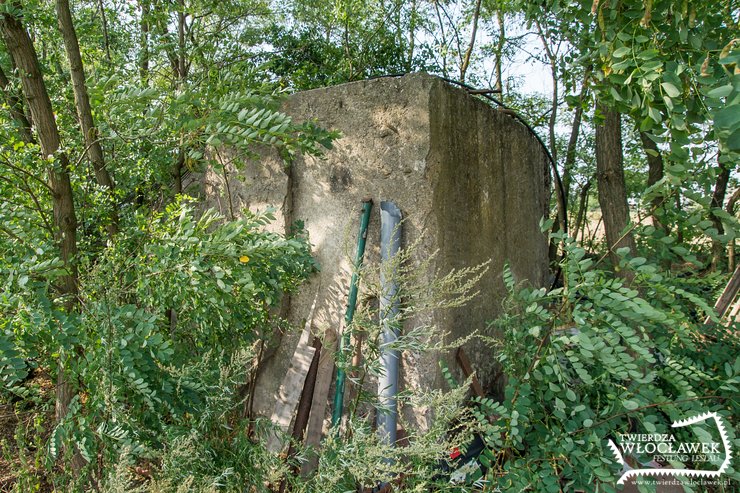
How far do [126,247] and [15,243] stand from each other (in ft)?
1.70

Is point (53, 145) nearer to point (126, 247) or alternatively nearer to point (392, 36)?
point (126, 247)

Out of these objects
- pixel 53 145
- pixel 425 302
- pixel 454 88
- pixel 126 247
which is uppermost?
pixel 454 88

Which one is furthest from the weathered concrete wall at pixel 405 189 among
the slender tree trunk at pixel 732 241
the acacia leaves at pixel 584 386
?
the slender tree trunk at pixel 732 241

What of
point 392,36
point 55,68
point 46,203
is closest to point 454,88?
point 46,203

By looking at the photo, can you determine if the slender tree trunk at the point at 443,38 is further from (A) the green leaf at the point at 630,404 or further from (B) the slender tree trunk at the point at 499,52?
(A) the green leaf at the point at 630,404

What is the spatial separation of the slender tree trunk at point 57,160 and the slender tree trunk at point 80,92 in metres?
0.17

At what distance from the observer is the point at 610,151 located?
3.61 meters

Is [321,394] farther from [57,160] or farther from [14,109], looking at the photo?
[14,109]

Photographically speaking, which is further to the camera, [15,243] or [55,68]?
[55,68]

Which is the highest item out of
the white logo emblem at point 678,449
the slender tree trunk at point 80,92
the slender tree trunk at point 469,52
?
the slender tree trunk at point 469,52

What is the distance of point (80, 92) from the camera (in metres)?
2.58

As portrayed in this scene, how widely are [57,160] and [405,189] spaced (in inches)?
63.4

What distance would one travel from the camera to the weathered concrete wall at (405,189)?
2676 millimetres

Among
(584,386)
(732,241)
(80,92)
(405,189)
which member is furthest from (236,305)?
(732,241)
